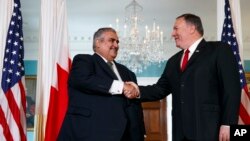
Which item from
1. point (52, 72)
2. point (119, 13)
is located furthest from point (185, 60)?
point (119, 13)

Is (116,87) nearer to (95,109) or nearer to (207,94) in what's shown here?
(95,109)

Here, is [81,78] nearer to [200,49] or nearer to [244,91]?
[200,49]

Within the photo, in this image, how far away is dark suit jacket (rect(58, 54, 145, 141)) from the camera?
2.91 meters

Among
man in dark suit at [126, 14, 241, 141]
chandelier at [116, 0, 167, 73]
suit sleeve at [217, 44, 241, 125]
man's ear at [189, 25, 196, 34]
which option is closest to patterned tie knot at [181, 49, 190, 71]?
man in dark suit at [126, 14, 241, 141]

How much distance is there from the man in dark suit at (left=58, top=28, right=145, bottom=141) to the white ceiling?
415 cm

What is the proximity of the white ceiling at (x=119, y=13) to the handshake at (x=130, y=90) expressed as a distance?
4134 mm

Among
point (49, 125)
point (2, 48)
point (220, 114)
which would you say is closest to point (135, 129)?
point (220, 114)

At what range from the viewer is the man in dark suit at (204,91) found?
8.77 ft

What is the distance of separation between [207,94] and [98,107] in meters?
0.86

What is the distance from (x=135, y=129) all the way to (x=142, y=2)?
4500 mm

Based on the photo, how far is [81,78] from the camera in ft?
9.83

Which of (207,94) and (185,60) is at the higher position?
(185,60)

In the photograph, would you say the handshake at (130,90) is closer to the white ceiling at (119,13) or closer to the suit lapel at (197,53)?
the suit lapel at (197,53)

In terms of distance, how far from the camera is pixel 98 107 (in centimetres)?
296
